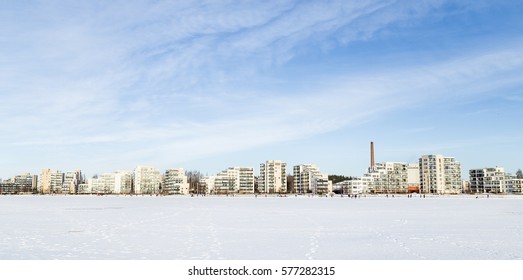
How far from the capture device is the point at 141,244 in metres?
21.3

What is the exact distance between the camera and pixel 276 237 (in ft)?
78.8
